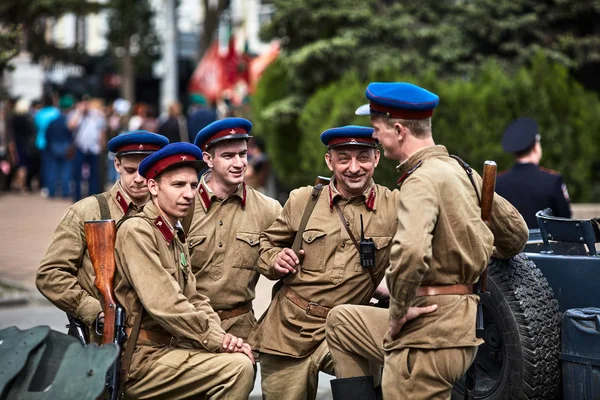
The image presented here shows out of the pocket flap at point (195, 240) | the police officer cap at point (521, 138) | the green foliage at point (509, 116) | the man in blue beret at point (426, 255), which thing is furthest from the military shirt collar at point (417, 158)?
the green foliage at point (509, 116)

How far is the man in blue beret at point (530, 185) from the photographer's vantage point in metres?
8.45

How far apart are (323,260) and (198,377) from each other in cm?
107

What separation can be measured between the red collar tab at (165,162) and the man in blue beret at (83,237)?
1.58ft

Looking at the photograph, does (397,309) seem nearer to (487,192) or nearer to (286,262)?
(487,192)

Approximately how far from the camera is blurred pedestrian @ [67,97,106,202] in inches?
844

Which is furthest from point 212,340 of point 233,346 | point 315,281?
point 315,281

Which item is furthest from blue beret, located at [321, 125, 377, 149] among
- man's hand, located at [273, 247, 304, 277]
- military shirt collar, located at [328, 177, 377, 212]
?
man's hand, located at [273, 247, 304, 277]

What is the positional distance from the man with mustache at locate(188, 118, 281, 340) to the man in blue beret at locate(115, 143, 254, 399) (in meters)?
0.74

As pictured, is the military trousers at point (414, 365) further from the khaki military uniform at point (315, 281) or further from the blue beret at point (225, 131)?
the blue beret at point (225, 131)

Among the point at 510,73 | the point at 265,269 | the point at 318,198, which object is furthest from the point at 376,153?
the point at 510,73

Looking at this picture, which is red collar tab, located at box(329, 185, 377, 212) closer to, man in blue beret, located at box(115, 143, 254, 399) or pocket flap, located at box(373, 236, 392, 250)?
pocket flap, located at box(373, 236, 392, 250)

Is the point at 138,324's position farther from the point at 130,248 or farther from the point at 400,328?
the point at 400,328

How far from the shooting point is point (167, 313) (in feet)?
16.8

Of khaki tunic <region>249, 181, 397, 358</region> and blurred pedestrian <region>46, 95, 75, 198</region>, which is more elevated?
khaki tunic <region>249, 181, 397, 358</region>
